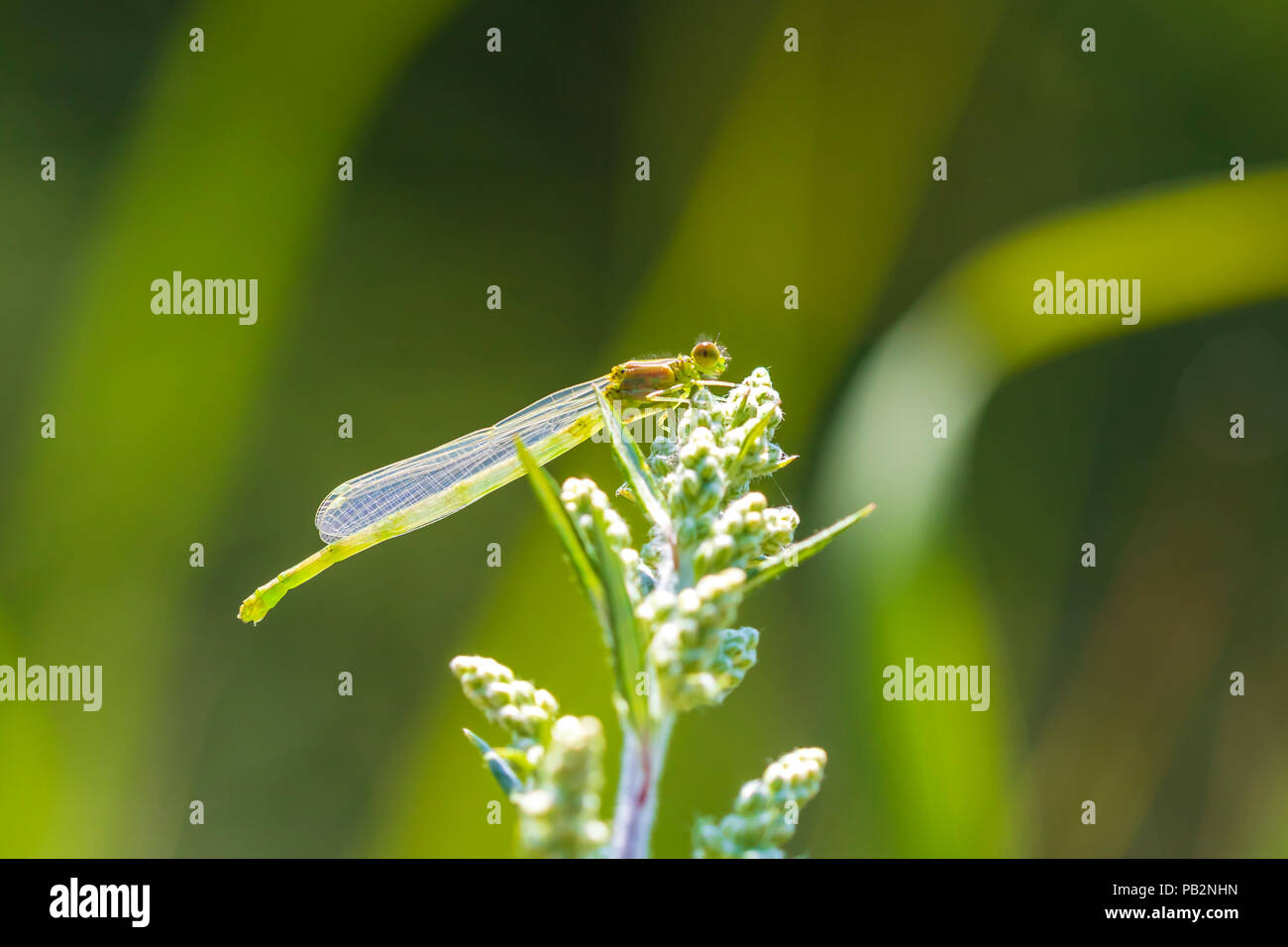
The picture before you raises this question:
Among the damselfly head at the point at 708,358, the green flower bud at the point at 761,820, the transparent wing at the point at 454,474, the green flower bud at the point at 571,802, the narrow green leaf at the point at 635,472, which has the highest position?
the damselfly head at the point at 708,358

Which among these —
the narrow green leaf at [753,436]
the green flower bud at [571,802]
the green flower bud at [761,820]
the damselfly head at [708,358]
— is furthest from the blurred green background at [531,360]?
the green flower bud at [571,802]

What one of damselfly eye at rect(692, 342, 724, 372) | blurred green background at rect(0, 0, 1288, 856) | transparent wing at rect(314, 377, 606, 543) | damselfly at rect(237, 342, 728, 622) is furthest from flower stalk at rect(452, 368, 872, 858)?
blurred green background at rect(0, 0, 1288, 856)

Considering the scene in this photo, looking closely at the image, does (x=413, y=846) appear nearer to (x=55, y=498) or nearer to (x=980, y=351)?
(x=55, y=498)

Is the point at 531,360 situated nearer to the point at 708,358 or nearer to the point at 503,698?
the point at 708,358

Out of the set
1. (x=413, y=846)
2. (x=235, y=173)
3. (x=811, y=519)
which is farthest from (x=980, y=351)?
(x=235, y=173)

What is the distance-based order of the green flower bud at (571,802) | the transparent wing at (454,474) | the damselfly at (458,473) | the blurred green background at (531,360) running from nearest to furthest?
1. the green flower bud at (571,802)
2. the damselfly at (458,473)
3. the transparent wing at (454,474)
4. the blurred green background at (531,360)

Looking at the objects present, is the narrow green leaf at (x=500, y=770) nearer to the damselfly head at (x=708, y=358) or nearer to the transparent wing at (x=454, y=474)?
the damselfly head at (x=708, y=358)
